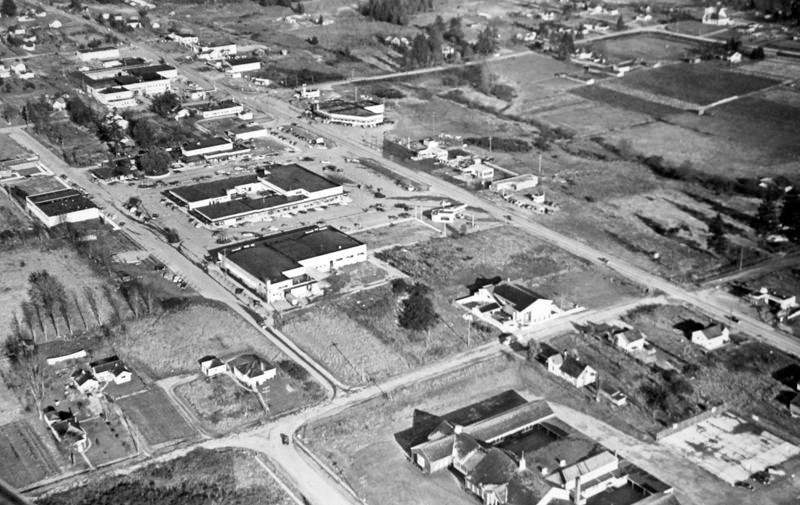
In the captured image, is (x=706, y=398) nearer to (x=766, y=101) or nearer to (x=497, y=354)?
(x=497, y=354)

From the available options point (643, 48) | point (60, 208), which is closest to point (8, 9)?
point (60, 208)

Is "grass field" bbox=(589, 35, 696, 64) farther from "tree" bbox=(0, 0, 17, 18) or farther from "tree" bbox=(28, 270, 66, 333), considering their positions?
"tree" bbox=(0, 0, 17, 18)

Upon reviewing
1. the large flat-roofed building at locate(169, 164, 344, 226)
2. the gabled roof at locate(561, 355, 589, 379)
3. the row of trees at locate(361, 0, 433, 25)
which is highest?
the gabled roof at locate(561, 355, 589, 379)

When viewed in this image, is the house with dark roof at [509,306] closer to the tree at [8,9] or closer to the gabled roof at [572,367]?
the gabled roof at [572,367]

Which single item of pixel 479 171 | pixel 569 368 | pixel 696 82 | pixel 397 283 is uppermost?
pixel 569 368

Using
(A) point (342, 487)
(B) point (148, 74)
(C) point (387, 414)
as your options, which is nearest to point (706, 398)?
(C) point (387, 414)

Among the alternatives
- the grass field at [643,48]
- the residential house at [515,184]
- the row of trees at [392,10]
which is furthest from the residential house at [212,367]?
the row of trees at [392,10]

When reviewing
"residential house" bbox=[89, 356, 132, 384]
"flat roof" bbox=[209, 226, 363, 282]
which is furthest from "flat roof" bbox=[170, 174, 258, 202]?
"residential house" bbox=[89, 356, 132, 384]

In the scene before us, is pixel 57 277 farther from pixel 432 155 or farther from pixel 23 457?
pixel 432 155
